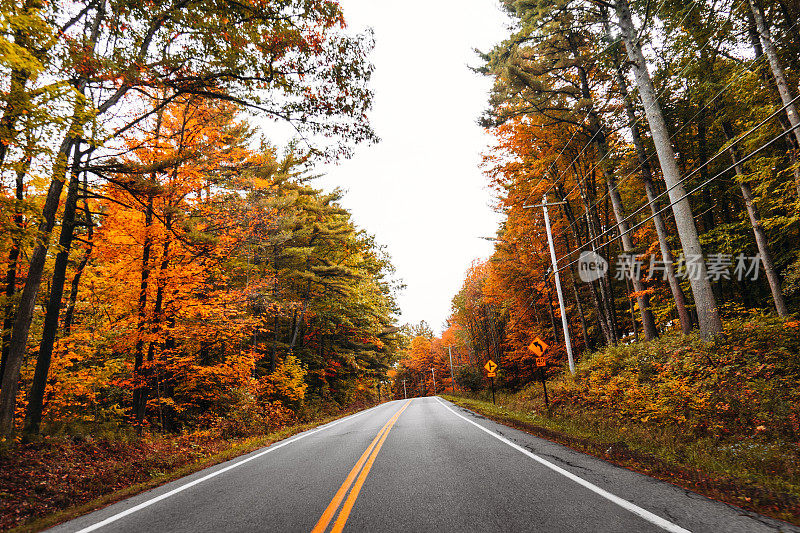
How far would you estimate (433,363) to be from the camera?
6356 cm

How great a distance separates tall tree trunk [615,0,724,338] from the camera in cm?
971

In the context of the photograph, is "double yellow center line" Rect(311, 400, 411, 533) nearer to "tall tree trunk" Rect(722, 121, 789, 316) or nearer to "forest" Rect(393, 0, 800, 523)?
"forest" Rect(393, 0, 800, 523)

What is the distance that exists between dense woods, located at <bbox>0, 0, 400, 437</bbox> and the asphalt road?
17.6ft

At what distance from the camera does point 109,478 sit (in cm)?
636

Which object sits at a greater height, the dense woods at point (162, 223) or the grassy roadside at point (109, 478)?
the dense woods at point (162, 223)

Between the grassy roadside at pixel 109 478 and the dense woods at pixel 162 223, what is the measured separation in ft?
5.64

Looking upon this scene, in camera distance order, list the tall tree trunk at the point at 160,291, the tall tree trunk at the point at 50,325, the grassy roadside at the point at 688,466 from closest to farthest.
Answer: the grassy roadside at the point at 688,466, the tall tree trunk at the point at 50,325, the tall tree trunk at the point at 160,291

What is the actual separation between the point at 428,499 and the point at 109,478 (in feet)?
20.3

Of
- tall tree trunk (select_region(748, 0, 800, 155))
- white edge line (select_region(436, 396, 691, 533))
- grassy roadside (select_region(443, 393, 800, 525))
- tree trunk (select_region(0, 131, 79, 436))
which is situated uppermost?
tall tree trunk (select_region(748, 0, 800, 155))

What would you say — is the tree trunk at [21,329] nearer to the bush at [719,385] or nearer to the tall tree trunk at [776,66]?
the bush at [719,385]

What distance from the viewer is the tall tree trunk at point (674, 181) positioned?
9711mm

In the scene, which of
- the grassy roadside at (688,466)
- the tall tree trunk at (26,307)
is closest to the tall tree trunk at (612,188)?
the grassy roadside at (688,466)

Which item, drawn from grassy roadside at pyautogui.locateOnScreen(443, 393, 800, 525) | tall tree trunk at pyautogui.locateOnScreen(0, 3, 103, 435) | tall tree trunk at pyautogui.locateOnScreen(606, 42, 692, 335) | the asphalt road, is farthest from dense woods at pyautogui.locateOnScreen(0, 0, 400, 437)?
tall tree trunk at pyautogui.locateOnScreen(606, 42, 692, 335)

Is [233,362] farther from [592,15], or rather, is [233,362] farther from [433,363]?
[433,363]
